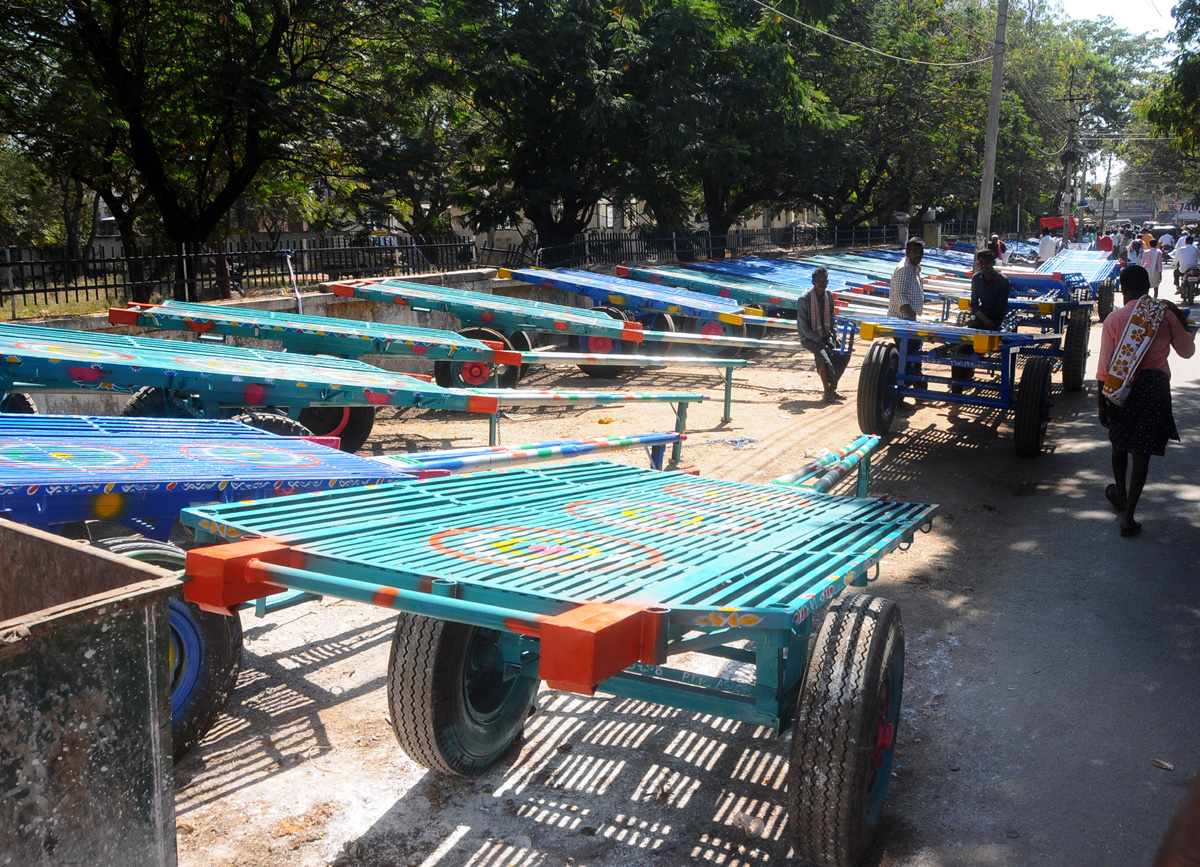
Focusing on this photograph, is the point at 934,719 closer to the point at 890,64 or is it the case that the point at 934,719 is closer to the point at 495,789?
the point at 495,789

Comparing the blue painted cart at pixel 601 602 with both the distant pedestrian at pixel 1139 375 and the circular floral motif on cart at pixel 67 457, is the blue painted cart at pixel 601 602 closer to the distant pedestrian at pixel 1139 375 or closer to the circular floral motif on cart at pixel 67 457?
the circular floral motif on cart at pixel 67 457

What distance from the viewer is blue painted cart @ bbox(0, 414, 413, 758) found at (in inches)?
156

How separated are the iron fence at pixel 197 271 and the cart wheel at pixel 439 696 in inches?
353

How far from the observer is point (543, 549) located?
336 cm

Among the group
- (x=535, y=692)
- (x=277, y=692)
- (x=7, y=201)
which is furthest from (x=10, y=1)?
(x=7, y=201)

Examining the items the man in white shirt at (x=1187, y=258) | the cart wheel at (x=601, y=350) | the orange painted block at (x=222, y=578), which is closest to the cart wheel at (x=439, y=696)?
the orange painted block at (x=222, y=578)

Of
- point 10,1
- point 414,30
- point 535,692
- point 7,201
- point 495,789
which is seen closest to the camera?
point 495,789

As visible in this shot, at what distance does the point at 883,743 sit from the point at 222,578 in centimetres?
227

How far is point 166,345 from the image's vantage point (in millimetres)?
8664

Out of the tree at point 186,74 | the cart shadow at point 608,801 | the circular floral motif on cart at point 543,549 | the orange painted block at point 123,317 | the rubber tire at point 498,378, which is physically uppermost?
the tree at point 186,74

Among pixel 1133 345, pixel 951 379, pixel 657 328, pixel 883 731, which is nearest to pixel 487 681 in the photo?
pixel 883 731

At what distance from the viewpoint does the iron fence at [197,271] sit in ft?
37.7

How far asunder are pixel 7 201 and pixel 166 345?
25.8 metres

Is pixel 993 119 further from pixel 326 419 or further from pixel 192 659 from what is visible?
pixel 192 659
